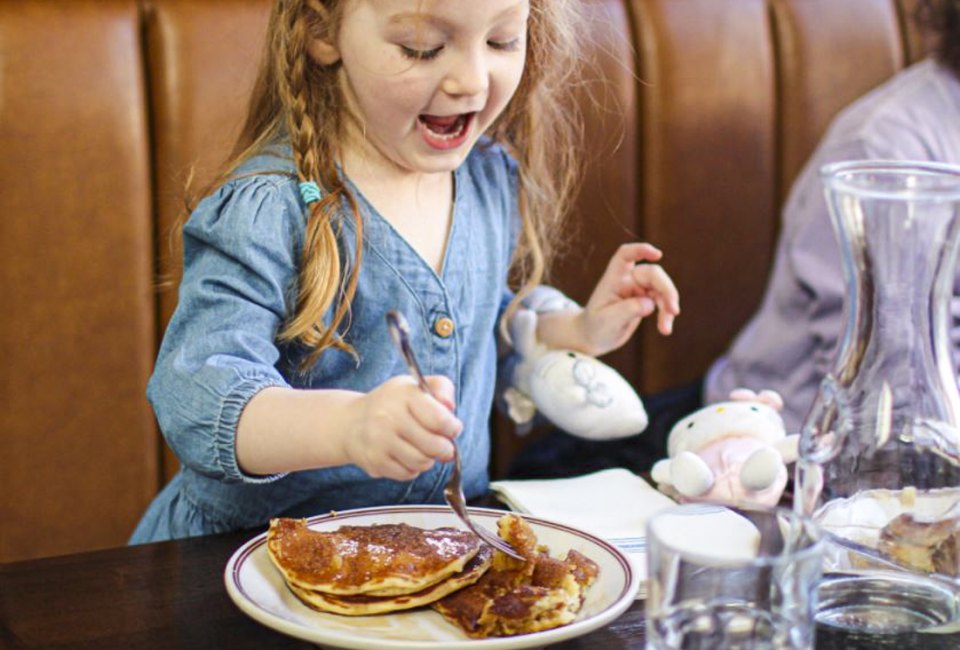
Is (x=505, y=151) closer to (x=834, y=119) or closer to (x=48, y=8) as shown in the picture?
(x=48, y=8)

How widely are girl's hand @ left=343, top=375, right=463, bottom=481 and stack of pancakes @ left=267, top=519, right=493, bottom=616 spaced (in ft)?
0.16

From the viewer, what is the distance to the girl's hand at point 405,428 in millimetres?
734

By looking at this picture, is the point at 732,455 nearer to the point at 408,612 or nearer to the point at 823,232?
the point at 408,612

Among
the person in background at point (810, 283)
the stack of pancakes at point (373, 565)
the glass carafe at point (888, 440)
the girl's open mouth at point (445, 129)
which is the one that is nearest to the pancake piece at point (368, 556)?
the stack of pancakes at point (373, 565)


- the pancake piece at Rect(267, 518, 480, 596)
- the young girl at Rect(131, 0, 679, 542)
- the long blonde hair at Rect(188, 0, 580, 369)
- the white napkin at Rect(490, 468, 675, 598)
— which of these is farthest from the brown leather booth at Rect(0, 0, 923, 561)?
the pancake piece at Rect(267, 518, 480, 596)

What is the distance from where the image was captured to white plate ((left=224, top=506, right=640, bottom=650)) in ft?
2.30

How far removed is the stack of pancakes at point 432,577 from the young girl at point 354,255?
0.20 ft

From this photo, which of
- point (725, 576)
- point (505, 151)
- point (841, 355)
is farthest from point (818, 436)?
point (505, 151)

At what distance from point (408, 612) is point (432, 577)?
0.03 meters

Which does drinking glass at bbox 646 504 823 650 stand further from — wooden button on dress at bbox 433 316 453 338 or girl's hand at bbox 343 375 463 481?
wooden button on dress at bbox 433 316 453 338

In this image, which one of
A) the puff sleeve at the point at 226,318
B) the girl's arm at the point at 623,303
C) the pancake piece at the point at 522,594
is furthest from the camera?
the girl's arm at the point at 623,303

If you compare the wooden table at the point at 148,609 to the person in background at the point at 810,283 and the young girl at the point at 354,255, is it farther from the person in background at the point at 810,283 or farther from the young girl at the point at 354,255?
the person in background at the point at 810,283

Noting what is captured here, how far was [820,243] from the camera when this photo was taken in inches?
64.9

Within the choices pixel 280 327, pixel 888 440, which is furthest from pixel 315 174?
pixel 888 440
